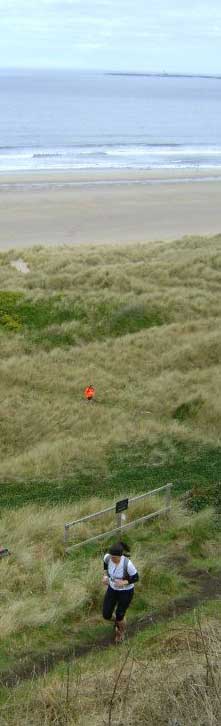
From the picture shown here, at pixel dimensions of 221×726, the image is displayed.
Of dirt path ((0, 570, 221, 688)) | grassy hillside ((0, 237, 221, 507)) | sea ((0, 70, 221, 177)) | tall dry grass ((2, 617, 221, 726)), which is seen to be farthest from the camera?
sea ((0, 70, 221, 177))

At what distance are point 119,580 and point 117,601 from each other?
0.26 meters

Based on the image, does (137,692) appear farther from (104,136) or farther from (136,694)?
(104,136)

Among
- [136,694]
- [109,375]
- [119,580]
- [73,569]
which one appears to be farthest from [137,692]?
[109,375]

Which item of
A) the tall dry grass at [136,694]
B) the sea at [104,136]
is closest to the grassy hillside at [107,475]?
the tall dry grass at [136,694]

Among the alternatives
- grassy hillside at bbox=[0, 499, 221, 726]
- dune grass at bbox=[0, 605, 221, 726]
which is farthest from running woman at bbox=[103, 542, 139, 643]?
dune grass at bbox=[0, 605, 221, 726]

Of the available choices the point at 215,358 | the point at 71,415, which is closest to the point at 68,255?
the point at 215,358

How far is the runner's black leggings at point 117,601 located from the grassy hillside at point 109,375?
3.31m

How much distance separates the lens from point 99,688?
17.9 feet

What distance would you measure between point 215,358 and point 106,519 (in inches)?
325

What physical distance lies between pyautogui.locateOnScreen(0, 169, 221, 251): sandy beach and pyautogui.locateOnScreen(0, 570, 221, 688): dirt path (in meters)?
24.5

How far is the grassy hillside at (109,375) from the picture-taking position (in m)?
11.5

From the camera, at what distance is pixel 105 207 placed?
42.8 m

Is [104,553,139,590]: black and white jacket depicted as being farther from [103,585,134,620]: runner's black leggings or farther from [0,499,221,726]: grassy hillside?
[0,499,221,726]: grassy hillside

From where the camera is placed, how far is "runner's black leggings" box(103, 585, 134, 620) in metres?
6.71
